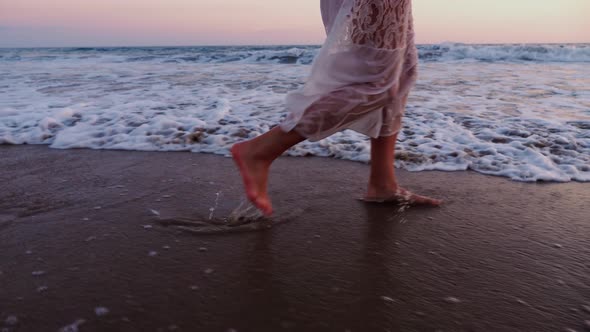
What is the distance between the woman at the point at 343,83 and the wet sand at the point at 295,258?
0.95 ft

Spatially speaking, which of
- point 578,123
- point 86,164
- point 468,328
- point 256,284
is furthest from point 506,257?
point 578,123

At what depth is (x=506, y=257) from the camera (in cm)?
149

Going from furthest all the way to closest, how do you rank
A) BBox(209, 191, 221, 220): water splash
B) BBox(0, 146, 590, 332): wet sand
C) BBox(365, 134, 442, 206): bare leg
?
BBox(365, 134, 442, 206): bare leg
BBox(209, 191, 221, 220): water splash
BBox(0, 146, 590, 332): wet sand

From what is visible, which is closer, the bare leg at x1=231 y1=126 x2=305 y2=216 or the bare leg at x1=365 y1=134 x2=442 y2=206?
the bare leg at x1=231 y1=126 x2=305 y2=216

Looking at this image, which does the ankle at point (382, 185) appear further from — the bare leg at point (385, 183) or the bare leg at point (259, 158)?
the bare leg at point (259, 158)

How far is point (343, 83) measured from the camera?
→ 1643 millimetres

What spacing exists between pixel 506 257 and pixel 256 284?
0.83m

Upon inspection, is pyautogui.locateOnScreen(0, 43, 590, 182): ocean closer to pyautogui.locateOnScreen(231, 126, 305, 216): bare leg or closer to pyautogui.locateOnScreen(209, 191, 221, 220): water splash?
pyautogui.locateOnScreen(209, 191, 221, 220): water splash

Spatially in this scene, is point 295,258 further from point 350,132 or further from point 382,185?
point 350,132

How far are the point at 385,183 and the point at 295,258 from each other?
75 cm

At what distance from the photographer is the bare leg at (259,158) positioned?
173 cm

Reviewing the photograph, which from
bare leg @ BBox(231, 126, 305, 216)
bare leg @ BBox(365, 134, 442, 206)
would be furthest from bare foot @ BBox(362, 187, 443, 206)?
bare leg @ BBox(231, 126, 305, 216)

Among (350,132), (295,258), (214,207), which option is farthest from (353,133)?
(295,258)

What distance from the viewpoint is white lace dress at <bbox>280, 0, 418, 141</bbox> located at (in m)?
1.61
